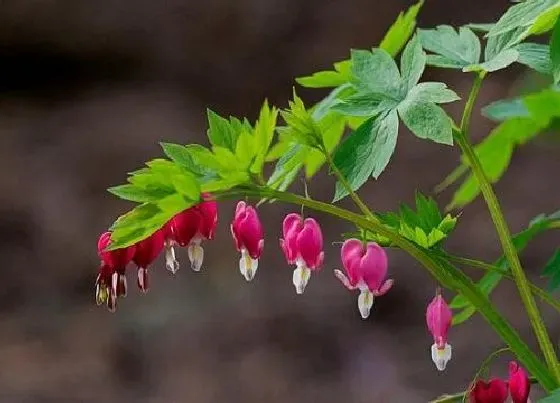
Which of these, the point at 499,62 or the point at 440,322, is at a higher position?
the point at 499,62

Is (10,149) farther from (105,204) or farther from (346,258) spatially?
(346,258)

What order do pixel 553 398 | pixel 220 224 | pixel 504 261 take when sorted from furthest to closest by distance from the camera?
pixel 220 224 → pixel 504 261 → pixel 553 398

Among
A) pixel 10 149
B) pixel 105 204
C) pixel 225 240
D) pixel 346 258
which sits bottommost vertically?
pixel 346 258

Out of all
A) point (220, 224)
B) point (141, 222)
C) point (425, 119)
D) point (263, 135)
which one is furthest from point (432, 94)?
point (220, 224)

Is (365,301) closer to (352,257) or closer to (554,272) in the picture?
(352,257)

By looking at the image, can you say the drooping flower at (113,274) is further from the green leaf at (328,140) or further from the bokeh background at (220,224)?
the bokeh background at (220,224)

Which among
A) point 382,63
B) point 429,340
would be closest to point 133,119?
point 429,340
